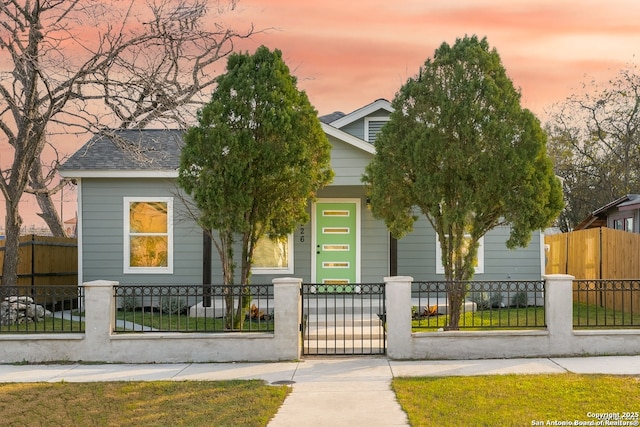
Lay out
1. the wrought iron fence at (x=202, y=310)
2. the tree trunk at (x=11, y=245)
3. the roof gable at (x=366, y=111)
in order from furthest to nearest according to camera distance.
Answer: the roof gable at (x=366, y=111) → the tree trunk at (x=11, y=245) → the wrought iron fence at (x=202, y=310)

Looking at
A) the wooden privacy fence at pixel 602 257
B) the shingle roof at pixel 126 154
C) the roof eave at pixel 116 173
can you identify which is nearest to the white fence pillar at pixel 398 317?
the wooden privacy fence at pixel 602 257

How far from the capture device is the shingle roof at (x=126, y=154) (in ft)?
53.1

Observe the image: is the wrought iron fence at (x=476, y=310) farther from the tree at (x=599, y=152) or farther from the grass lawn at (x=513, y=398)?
the tree at (x=599, y=152)

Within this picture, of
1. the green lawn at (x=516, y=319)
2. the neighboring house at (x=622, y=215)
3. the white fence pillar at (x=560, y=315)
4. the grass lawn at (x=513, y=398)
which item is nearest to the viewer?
the grass lawn at (x=513, y=398)

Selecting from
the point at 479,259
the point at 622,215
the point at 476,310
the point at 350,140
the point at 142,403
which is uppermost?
the point at 350,140

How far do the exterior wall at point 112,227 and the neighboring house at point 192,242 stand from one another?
2 centimetres

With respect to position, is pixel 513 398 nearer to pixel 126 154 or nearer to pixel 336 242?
pixel 336 242

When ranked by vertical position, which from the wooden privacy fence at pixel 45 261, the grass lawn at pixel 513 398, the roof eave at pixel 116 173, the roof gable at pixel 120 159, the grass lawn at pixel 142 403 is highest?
the roof gable at pixel 120 159

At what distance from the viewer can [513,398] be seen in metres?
8.06

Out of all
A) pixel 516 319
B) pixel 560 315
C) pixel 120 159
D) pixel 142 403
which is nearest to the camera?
pixel 142 403

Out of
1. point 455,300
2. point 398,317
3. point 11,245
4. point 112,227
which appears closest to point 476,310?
point 455,300

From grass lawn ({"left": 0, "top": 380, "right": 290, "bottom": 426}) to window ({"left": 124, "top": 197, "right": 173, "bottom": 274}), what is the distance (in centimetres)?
762

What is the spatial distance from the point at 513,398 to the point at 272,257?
953 centimetres

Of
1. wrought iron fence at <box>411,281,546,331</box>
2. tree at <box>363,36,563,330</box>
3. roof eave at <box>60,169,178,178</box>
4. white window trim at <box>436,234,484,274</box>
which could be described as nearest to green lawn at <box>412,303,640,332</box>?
wrought iron fence at <box>411,281,546,331</box>
